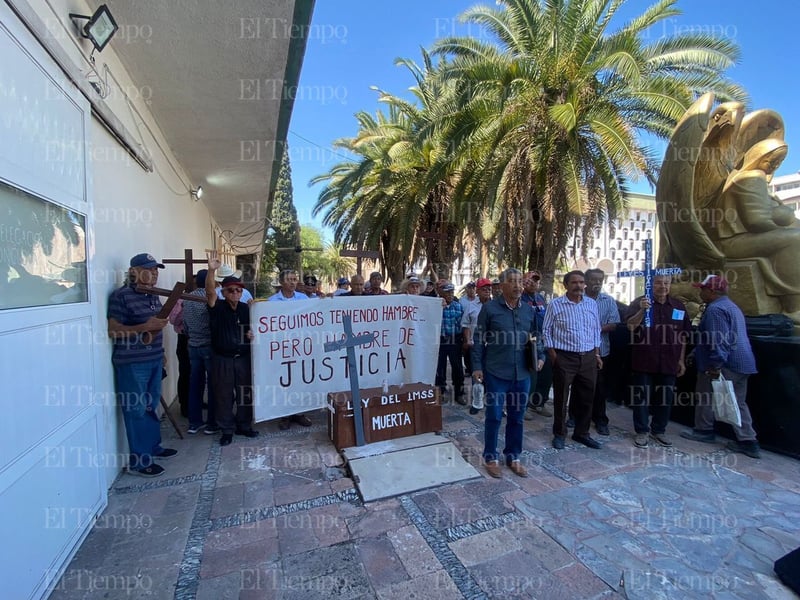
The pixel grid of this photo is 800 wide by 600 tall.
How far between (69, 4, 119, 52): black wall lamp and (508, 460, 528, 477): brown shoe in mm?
4760

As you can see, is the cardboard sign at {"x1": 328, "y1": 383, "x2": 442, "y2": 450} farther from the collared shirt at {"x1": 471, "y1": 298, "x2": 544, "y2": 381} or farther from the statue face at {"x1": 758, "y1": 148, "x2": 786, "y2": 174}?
the statue face at {"x1": 758, "y1": 148, "x2": 786, "y2": 174}

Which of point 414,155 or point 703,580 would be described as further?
point 414,155

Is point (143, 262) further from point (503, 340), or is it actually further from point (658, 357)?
point (658, 357)

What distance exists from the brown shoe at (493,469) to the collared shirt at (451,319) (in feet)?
7.14

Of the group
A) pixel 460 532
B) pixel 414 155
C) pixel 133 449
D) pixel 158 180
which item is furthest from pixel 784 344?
pixel 414 155

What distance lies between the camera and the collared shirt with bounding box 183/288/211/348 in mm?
4316

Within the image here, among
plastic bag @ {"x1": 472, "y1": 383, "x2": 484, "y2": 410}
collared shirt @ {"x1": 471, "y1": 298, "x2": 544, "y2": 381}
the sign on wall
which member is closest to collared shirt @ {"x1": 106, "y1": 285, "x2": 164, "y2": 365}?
the sign on wall

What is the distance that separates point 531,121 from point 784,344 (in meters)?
6.36

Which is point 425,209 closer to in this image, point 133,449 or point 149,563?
point 133,449

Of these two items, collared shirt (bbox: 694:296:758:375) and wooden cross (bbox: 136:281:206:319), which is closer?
wooden cross (bbox: 136:281:206:319)

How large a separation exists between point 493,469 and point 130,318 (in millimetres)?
3397

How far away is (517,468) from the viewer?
341cm

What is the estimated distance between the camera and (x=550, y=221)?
852 cm

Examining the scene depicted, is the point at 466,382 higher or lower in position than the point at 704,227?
lower
